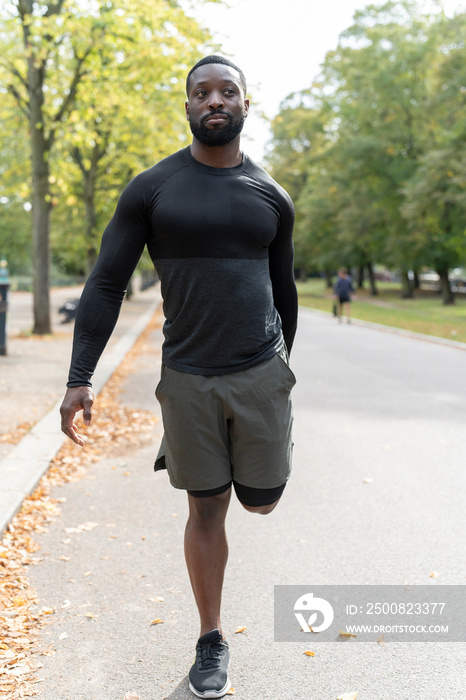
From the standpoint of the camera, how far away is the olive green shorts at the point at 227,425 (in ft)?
8.66

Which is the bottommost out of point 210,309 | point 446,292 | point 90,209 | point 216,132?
point 446,292

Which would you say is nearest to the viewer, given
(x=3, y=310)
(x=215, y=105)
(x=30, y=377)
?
(x=215, y=105)

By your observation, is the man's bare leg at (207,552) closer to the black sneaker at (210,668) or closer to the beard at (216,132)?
the black sneaker at (210,668)

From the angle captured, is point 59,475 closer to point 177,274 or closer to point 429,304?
point 177,274

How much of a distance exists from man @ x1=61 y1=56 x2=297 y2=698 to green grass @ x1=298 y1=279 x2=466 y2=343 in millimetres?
15536

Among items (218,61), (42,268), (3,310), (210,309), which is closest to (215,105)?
(218,61)

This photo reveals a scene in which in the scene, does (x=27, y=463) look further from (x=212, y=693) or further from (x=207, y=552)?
(x=212, y=693)

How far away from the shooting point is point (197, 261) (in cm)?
256

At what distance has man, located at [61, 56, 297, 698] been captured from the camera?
2.56 m

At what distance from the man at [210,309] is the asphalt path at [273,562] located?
33cm

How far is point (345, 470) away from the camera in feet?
19.5

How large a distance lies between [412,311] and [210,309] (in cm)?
3286

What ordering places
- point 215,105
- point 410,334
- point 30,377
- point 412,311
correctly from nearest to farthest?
1. point 215,105
2. point 30,377
3. point 410,334
4. point 412,311

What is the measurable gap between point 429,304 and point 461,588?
37.9m
